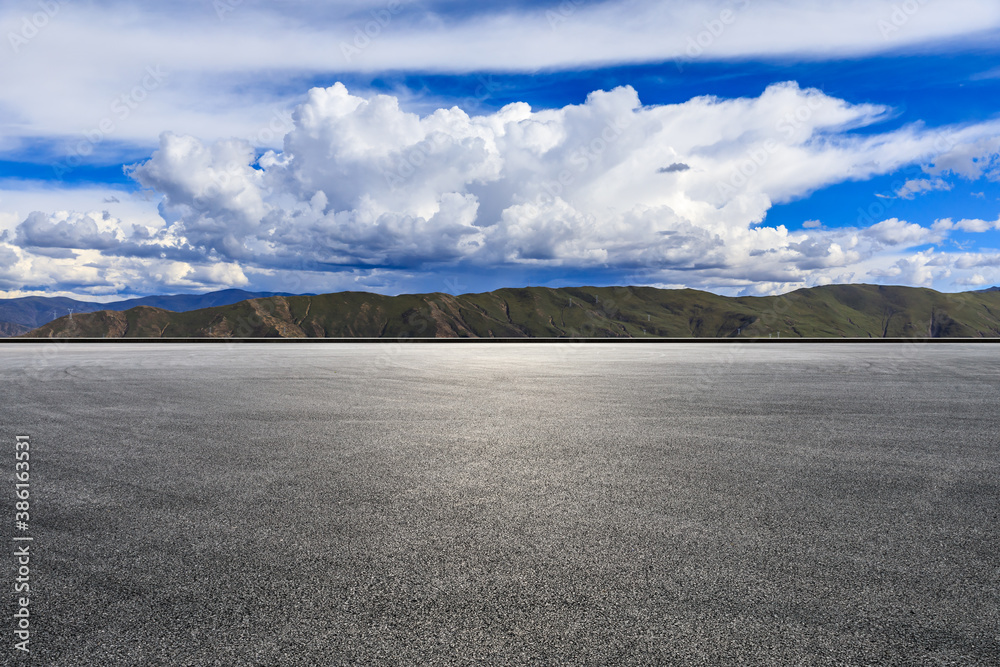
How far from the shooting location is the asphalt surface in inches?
142

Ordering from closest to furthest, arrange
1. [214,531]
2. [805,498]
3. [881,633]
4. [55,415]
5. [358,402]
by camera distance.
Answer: [881,633] → [214,531] → [805,498] → [55,415] → [358,402]

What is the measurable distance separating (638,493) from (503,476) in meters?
1.67

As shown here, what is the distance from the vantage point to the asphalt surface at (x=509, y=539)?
3.61 metres

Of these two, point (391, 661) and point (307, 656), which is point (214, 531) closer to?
point (307, 656)

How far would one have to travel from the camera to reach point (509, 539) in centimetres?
520

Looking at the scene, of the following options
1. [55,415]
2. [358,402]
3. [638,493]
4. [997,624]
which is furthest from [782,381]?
[55,415]

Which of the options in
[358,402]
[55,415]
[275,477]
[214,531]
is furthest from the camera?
[358,402]

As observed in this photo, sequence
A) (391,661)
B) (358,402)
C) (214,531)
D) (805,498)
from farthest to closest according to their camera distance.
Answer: (358,402), (805,498), (214,531), (391,661)

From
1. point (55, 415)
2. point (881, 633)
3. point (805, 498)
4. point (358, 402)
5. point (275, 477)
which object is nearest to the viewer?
point (881, 633)

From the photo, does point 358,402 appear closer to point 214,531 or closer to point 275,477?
point 275,477

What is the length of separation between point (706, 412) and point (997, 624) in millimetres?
8962

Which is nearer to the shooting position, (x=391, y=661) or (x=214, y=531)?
(x=391, y=661)

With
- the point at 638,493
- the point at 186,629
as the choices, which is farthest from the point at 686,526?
the point at 186,629

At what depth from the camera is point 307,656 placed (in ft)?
11.2
